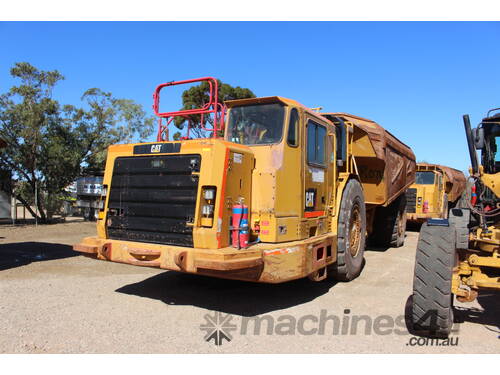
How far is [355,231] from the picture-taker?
25.1 ft

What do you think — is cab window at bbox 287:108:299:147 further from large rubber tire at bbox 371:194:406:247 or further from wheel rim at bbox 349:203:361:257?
large rubber tire at bbox 371:194:406:247

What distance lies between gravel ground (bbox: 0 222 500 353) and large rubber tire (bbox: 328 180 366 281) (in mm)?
A: 246

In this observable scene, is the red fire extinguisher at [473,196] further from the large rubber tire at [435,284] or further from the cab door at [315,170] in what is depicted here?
the cab door at [315,170]

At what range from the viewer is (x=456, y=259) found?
15.2 feet

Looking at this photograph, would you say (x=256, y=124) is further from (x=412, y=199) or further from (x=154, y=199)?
(x=412, y=199)

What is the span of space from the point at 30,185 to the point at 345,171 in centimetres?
1405

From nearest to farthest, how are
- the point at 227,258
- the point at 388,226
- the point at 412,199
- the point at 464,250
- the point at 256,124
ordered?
1. the point at 227,258
2. the point at 464,250
3. the point at 256,124
4. the point at 388,226
5. the point at 412,199

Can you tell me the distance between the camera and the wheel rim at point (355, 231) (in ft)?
24.2

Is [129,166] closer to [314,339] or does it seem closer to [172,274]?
[172,274]

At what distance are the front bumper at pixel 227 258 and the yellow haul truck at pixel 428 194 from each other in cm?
1147

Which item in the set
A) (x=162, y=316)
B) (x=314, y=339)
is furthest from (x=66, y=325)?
(x=314, y=339)

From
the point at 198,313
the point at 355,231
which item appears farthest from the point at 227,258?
the point at 355,231

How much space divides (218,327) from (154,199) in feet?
5.96

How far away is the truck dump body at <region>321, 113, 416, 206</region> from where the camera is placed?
8211mm
